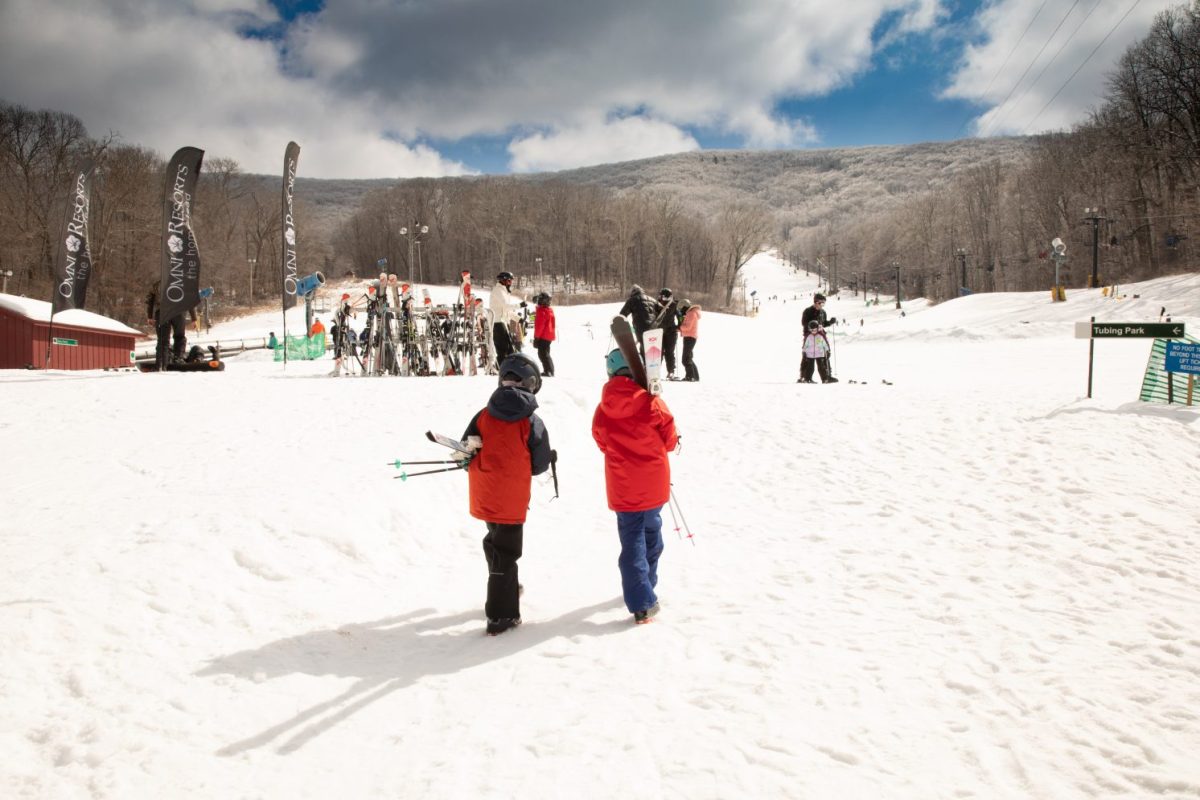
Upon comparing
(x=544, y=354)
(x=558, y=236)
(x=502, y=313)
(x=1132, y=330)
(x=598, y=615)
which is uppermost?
(x=558, y=236)

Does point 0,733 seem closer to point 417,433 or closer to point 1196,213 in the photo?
point 417,433

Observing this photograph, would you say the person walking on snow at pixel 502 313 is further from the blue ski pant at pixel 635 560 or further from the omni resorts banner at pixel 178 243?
the omni resorts banner at pixel 178 243

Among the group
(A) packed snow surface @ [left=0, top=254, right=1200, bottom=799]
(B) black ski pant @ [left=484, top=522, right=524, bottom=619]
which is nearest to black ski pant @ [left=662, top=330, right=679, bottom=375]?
(A) packed snow surface @ [left=0, top=254, right=1200, bottom=799]

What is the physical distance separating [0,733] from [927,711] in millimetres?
4719

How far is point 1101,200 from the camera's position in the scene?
56188mm

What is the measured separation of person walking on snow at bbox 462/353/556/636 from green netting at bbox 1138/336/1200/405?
10544 millimetres

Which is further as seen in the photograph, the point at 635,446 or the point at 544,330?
the point at 544,330

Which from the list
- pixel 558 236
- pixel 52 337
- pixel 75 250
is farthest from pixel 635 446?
pixel 558 236

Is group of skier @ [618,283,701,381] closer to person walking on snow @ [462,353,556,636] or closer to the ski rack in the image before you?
the ski rack

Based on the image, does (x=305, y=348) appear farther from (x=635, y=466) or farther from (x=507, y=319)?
(x=635, y=466)

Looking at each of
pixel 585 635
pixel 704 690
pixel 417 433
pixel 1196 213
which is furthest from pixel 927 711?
pixel 1196 213

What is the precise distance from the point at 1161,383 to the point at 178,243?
19.9 meters

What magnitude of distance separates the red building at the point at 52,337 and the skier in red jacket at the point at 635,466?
21.3 meters

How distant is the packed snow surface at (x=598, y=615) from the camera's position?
10.1 feet
